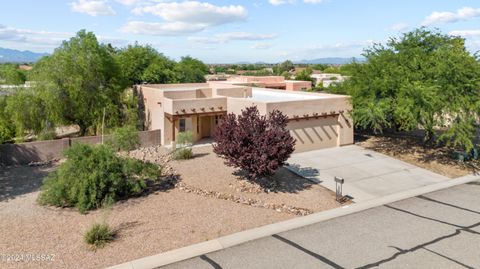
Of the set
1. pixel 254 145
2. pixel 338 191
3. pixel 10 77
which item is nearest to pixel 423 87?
pixel 338 191

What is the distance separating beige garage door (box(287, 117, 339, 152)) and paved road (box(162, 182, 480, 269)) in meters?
8.90

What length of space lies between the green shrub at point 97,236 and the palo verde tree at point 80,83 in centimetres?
1701

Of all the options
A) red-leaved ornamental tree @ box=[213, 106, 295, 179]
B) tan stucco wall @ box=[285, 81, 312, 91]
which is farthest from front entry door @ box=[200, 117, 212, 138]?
tan stucco wall @ box=[285, 81, 312, 91]

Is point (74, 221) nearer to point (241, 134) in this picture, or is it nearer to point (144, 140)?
point (241, 134)

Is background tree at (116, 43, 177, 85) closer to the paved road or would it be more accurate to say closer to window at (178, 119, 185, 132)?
window at (178, 119, 185, 132)

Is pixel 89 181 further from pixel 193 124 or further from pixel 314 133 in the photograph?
pixel 314 133

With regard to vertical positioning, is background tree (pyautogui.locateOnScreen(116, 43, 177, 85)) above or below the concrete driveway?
above

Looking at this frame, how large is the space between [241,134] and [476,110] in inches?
526

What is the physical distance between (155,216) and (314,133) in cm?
1315

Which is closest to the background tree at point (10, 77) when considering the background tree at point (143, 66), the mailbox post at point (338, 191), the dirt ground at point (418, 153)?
the background tree at point (143, 66)

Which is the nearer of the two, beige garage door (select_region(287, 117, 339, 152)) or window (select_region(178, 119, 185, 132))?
beige garage door (select_region(287, 117, 339, 152))

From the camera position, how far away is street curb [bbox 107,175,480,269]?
973 cm

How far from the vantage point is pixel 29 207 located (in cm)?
1359

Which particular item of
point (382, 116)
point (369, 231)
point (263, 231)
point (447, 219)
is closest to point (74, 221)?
point (263, 231)
